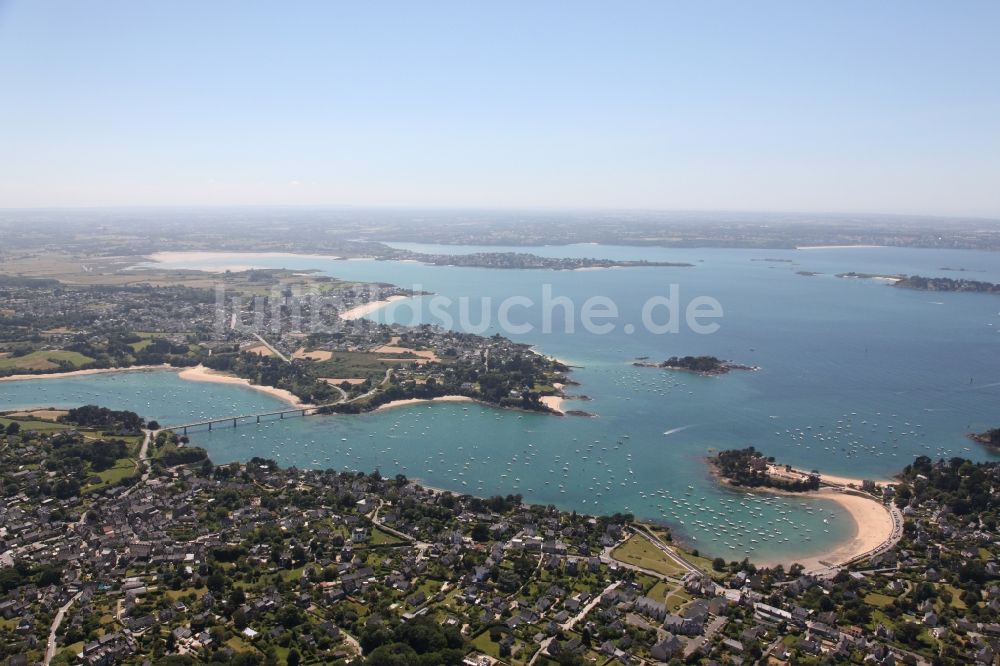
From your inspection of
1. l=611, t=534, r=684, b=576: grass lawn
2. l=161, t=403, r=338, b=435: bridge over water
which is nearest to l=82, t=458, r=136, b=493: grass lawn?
l=161, t=403, r=338, b=435: bridge over water

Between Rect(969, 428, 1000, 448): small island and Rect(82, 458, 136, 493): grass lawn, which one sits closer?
Rect(82, 458, 136, 493): grass lawn

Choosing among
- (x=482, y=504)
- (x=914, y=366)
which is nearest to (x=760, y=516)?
(x=482, y=504)

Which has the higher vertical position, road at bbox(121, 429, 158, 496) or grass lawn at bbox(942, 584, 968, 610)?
road at bbox(121, 429, 158, 496)

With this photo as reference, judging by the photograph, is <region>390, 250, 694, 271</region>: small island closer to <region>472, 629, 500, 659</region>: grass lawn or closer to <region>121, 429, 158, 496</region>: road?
<region>121, 429, 158, 496</region>: road

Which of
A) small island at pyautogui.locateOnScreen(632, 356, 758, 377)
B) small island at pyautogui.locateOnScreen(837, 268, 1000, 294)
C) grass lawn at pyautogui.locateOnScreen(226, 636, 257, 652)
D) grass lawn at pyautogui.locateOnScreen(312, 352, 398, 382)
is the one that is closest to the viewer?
grass lawn at pyautogui.locateOnScreen(226, 636, 257, 652)

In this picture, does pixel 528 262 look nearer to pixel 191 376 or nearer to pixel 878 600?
pixel 191 376

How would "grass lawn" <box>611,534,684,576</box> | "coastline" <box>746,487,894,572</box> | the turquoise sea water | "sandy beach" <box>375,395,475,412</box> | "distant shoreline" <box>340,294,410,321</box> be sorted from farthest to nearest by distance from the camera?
"distant shoreline" <box>340,294,410,321</box> → "sandy beach" <box>375,395,475,412</box> → the turquoise sea water → "coastline" <box>746,487,894,572</box> → "grass lawn" <box>611,534,684,576</box>

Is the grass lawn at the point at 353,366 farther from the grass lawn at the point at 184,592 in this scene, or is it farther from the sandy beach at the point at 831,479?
the grass lawn at the point at 184,592
